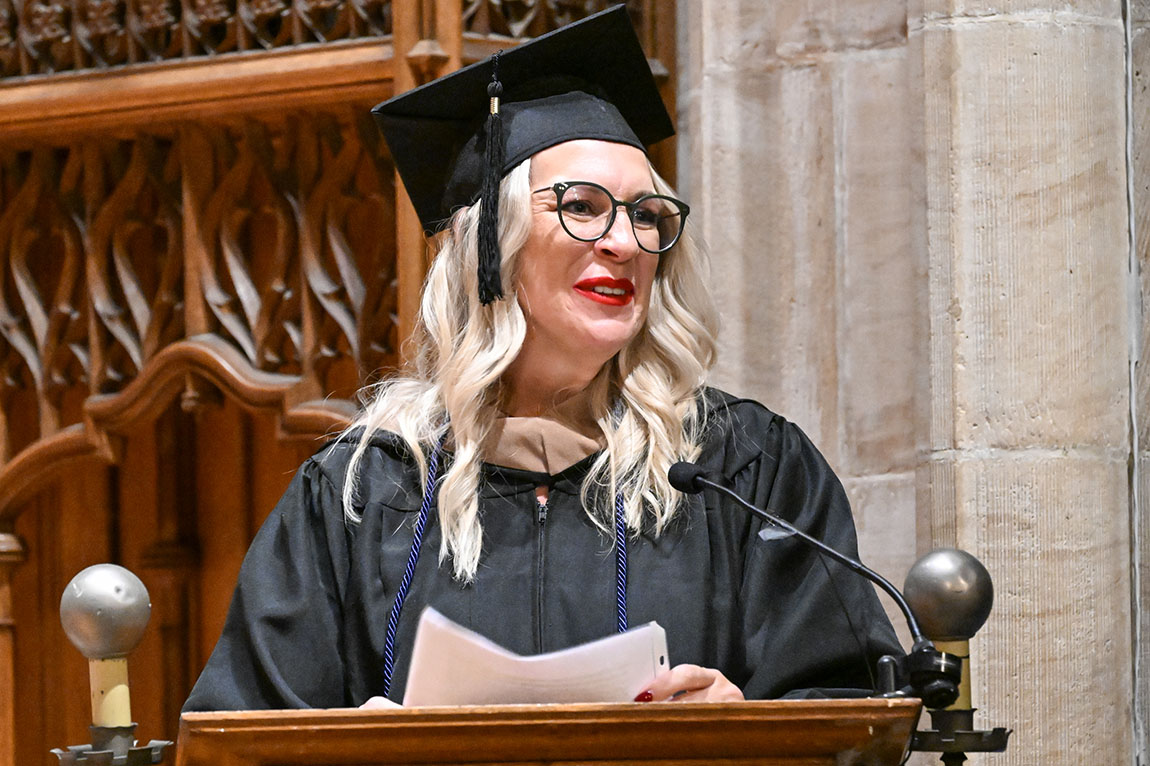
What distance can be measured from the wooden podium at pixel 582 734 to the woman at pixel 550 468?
0.64 meters

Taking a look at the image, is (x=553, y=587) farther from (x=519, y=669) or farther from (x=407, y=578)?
(x=519, y=669)

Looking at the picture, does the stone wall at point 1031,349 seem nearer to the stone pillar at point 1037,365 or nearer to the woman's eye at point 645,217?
the stone pillar at point 1037,365

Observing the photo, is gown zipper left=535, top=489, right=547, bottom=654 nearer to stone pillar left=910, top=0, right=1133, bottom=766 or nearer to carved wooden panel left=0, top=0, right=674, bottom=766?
stone pillar left=910, top=0, right=1133, bottom=766

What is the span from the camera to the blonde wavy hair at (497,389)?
260 cm

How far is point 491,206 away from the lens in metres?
2.65

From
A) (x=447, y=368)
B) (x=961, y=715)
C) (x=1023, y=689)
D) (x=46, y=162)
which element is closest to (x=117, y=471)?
(x=46, y=162)

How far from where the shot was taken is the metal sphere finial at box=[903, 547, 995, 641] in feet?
6.95

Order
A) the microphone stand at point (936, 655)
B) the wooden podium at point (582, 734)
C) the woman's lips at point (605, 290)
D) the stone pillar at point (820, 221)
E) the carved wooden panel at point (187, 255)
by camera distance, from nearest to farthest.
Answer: the wooden podium at point (582, 734), the microphone stand at point (936, 655), the woman's lips at point (605, 290), the stone pillar at point (820, 221), the carved wooden panel at point (187, 255)

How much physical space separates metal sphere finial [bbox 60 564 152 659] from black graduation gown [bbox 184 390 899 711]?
37 centimetres

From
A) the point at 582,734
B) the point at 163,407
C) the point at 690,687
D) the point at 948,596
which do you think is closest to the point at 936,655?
the point at 948,596

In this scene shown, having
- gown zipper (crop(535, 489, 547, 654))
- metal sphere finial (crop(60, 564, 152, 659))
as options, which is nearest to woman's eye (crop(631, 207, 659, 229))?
gown zipper (crop(535, 489, 547, 654))

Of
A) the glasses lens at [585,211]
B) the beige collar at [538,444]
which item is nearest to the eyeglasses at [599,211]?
the glasses lens at [585,211]

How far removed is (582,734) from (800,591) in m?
0.83

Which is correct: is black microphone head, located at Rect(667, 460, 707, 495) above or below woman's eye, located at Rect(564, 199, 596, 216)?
below
